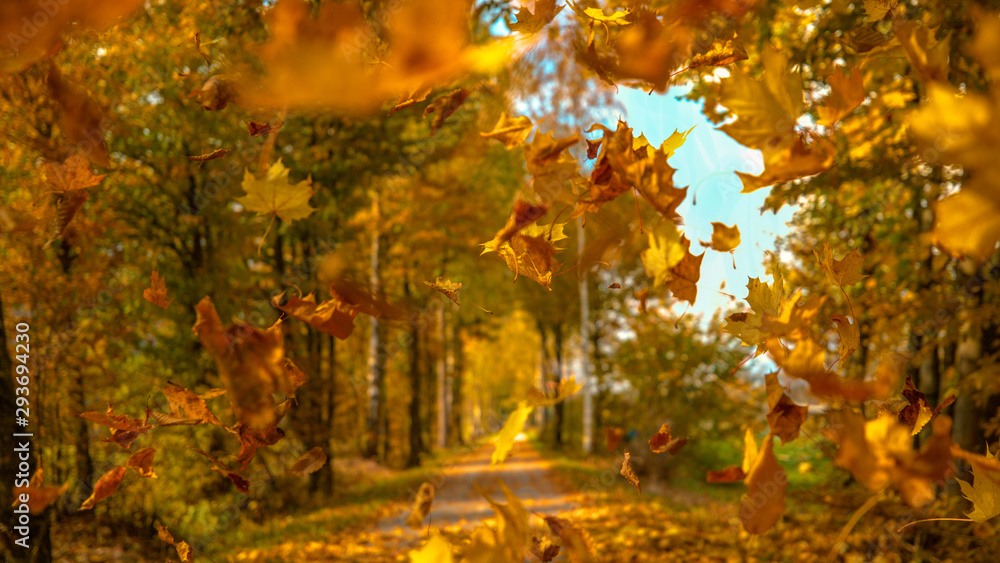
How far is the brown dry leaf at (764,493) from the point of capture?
53cm

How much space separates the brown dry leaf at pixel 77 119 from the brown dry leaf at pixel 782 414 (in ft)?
3.02

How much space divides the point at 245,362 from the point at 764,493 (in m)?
0.55

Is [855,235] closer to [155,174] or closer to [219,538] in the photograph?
[219,538]

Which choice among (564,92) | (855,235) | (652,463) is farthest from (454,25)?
(564,92)

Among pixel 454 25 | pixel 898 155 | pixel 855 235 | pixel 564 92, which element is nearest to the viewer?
pixel 454 25

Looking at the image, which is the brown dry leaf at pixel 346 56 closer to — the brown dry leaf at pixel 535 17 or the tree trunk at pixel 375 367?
the brown dry leaf at pixel 535 17

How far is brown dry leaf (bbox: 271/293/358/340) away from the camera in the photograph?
69cm

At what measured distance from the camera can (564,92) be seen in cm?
1149

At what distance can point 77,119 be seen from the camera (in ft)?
2.54

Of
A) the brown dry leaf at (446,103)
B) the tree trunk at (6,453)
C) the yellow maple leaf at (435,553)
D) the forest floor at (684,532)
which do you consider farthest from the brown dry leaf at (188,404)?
the tree trunk at (6,453)

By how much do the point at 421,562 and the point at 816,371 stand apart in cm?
41

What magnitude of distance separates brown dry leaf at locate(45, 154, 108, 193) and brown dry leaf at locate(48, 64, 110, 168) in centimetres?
2

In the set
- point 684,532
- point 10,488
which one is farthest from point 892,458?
point 684,532

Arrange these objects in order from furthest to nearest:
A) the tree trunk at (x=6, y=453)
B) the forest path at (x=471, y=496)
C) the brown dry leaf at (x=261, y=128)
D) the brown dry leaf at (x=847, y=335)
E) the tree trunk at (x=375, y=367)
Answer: the tree trunk at (x=375, y=367), the forest path at (x=471, y=496), the tree trunk at (x=6, y=453), the brown dry leaf at (x=261, y=128), the brown dry leaf at (x=847, y=335)
